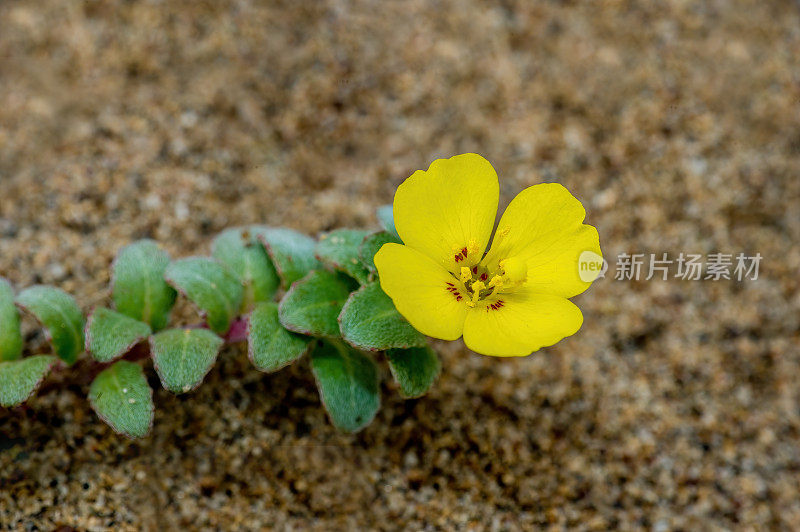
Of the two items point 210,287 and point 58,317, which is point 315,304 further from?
point 58,317

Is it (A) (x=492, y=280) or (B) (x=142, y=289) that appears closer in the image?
(A) (x=492, y=280)

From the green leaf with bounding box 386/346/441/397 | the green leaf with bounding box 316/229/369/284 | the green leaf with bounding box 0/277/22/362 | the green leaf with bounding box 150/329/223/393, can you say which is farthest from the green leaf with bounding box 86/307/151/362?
the green leaf with bounding box 386/346/441/397

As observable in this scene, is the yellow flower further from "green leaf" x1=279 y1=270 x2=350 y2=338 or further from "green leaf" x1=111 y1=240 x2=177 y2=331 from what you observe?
"green leaf" x1=111 y1=240 x2=177 y2=331

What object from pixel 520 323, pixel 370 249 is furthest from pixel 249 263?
pixel 520 323

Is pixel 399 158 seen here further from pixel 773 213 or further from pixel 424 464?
pixel 773 213

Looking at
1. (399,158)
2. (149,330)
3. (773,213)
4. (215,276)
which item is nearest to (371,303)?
(215,276)

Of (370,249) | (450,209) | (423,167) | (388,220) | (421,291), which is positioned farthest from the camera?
(423,167)
